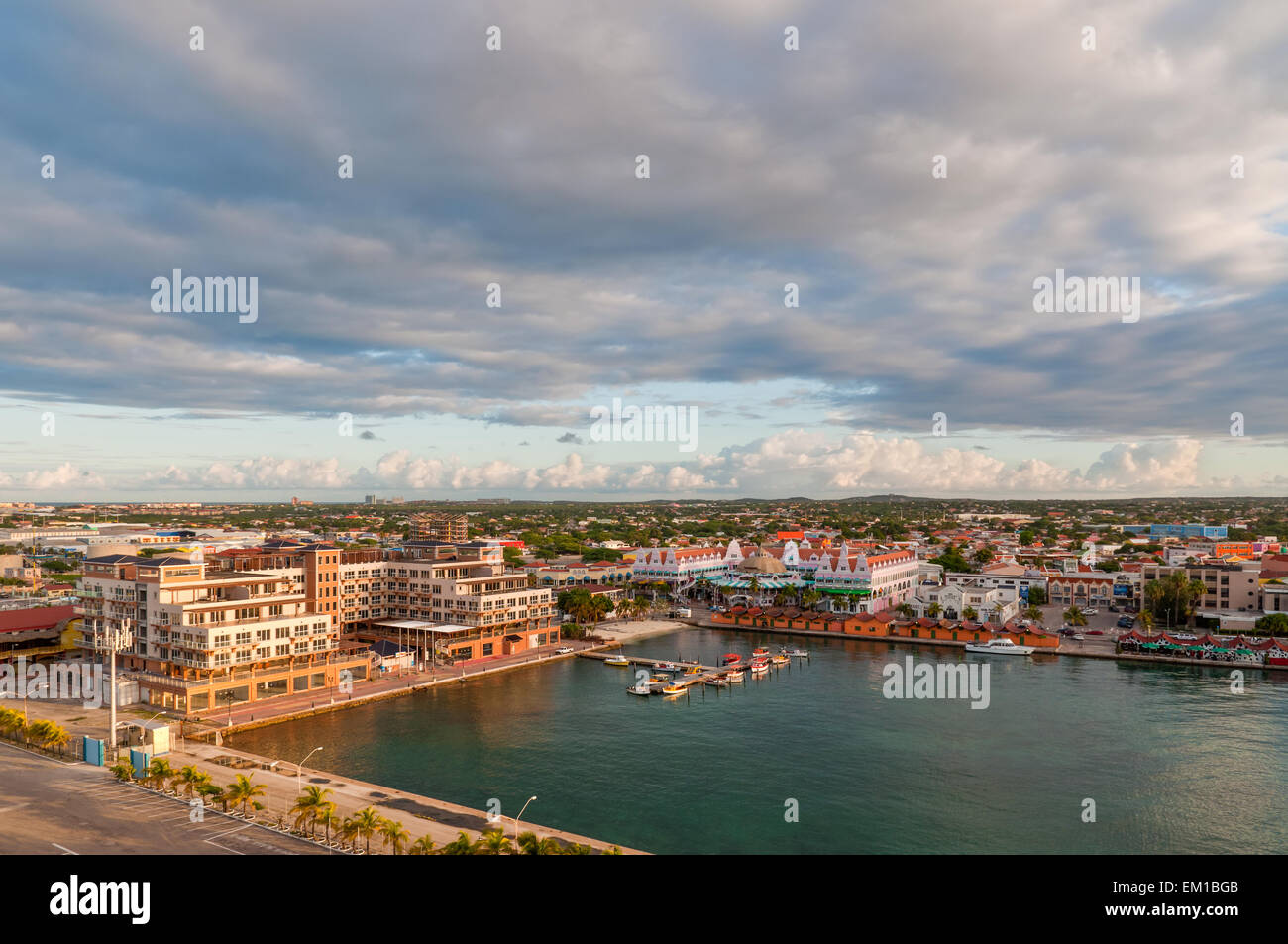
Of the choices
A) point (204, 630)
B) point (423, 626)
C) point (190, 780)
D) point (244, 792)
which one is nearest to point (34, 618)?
point (204, 630)

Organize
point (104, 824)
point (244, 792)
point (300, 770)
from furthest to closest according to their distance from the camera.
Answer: point (300, 770)
point (244, 792)
point (104, 824)

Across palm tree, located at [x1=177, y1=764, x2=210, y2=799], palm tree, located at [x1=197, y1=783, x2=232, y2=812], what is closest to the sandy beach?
palm tree, located at [x1=177, y1=764, x2=210, y2=799]

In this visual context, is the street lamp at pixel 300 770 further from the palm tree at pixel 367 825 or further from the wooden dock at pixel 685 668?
the wooden dock at pixel 685 668

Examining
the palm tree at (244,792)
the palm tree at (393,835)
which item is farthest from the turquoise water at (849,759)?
the palm tree at (244,792)

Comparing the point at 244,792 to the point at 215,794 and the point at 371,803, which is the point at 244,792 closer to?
the point at 215,794

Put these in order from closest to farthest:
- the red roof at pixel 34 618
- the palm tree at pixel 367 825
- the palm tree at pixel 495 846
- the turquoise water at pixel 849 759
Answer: the palm tree at pixel 495 846
the palm tree at pixel 367 825
the turquoise water at pixel 849 759
the red roof at pixel 34 618
